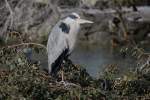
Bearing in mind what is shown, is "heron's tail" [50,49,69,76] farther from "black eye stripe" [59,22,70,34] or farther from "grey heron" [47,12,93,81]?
"black eye stripe" [59,22,70,34]

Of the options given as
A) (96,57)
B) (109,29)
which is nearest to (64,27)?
(96,57)

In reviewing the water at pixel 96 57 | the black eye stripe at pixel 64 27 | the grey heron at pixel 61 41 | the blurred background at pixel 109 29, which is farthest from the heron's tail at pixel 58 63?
the blurred background at pixel 109 29

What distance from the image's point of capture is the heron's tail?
650 centimetres

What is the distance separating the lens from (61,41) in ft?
22.6

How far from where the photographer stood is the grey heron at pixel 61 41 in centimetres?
671

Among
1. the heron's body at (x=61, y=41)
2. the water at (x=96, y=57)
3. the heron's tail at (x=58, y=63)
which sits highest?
the heron's body at (x=61, y=41)

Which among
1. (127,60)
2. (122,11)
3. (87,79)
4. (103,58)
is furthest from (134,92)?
(122,11)

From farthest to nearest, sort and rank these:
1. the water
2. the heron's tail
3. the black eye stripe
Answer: the water < the black eye stripe < the heron's tail

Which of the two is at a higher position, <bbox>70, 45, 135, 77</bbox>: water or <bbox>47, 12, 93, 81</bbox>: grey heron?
<bbox>47, 12, 93, 81</bbox>: grey heron

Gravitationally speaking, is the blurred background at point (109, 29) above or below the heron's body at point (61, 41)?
below

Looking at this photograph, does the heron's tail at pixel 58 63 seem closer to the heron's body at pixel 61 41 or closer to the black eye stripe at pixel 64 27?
the heron's body at pixel 61 41

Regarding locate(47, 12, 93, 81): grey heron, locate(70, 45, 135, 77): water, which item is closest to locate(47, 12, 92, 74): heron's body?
locate(47, 12, 93, 81): grey heron

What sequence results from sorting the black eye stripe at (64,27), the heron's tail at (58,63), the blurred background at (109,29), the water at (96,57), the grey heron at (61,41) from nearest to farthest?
the heron's tail at (58,63) < the grey heron at (61,41) < the black eye stripe at (64,27) < the water at (96,57) < the blurred background at (109,29)

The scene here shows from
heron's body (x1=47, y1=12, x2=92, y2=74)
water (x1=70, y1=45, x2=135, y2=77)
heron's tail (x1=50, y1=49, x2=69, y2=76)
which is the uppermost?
heron's body (x1=47, y1=12, x2=92, y2=74)
